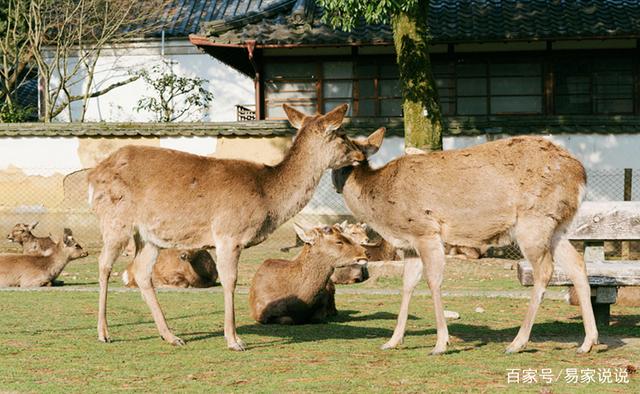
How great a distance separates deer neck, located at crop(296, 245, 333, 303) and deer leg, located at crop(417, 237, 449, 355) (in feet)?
6.73

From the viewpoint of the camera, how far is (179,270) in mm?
14062

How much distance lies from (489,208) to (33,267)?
323 inches

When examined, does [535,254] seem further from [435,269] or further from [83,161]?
[83,161]

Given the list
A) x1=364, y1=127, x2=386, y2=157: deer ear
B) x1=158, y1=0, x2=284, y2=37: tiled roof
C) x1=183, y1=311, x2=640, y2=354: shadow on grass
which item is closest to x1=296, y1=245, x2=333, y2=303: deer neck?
x1=183, y1=311, x2=640, y2=354: shadow on grass

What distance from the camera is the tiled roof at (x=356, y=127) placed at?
862 inches

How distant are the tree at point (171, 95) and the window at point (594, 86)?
1149 centimetres

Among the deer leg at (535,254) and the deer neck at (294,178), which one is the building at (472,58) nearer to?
the deer neck at (294,178)

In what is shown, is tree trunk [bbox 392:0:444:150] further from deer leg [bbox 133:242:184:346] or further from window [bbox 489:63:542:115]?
deer leg [bbox 133:242:184:346]

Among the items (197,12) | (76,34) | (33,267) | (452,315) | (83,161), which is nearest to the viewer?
(452,315)

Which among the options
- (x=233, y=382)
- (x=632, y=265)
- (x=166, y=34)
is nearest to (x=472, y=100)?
(x=166, y=34)

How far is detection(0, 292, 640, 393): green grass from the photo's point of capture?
700cm

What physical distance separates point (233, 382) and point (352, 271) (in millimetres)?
7278

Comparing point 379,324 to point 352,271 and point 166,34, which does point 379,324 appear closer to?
point 352,271

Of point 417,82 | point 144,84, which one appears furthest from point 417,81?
point 144,84
